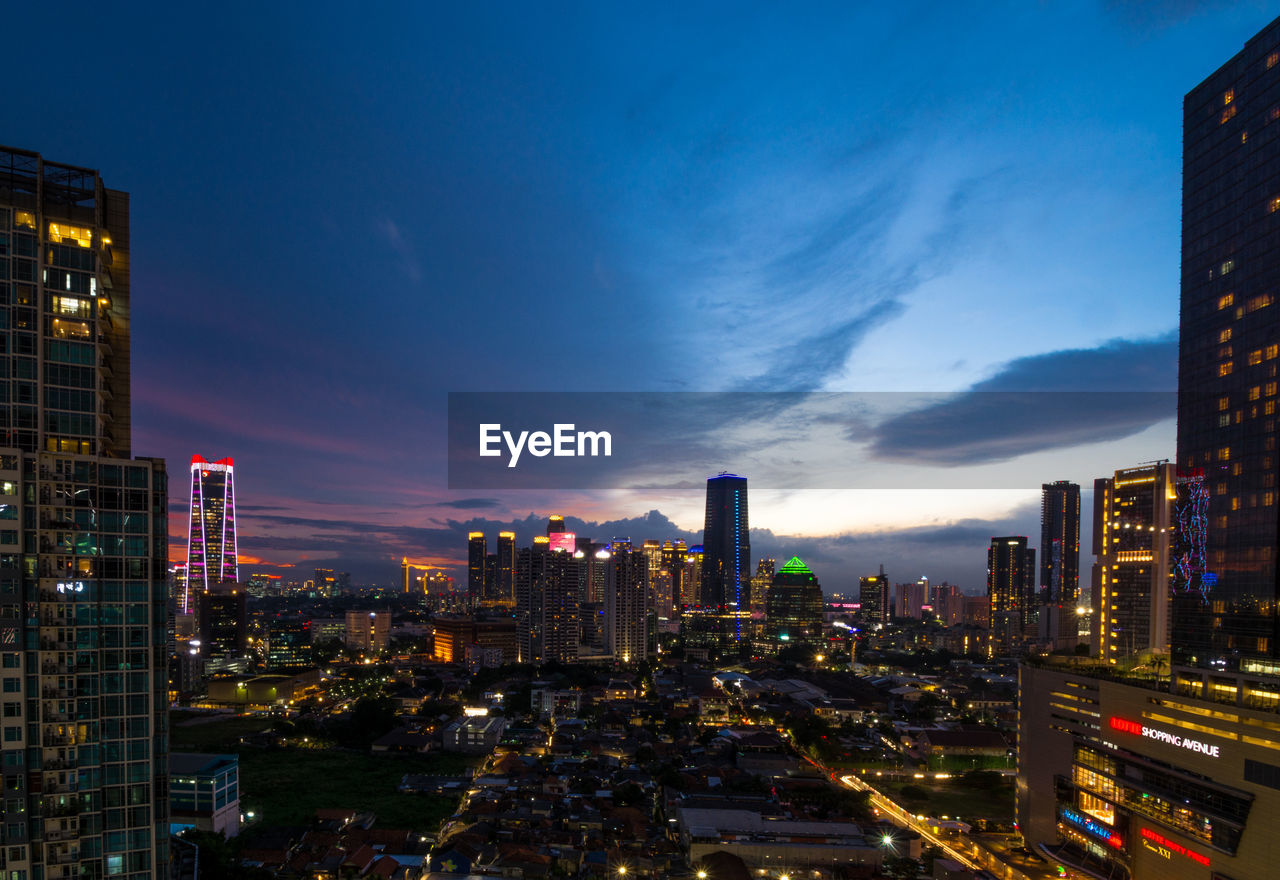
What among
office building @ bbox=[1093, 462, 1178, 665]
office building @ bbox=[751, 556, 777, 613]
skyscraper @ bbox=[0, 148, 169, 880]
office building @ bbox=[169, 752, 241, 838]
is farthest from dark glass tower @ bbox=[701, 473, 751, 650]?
skyscraper @ bbox=[0, 148, 169, 880]

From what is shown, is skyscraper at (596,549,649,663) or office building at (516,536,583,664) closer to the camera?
office building at (516,536,583,664)

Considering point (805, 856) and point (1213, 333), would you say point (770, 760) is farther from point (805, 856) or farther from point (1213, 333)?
point (1213, 333)

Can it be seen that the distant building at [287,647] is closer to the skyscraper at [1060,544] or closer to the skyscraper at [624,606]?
the skyscraper at [624,606]

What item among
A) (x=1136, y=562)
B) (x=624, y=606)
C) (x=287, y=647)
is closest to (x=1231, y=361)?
(x=1136, y=562)

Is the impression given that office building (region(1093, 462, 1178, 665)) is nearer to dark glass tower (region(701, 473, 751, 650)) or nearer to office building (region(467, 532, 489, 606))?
dark glass tower (region(701, 473, 751, 650))

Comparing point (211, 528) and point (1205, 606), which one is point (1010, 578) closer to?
point (1205, 606)

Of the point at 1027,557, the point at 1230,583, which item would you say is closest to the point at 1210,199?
the point at 1230,583
